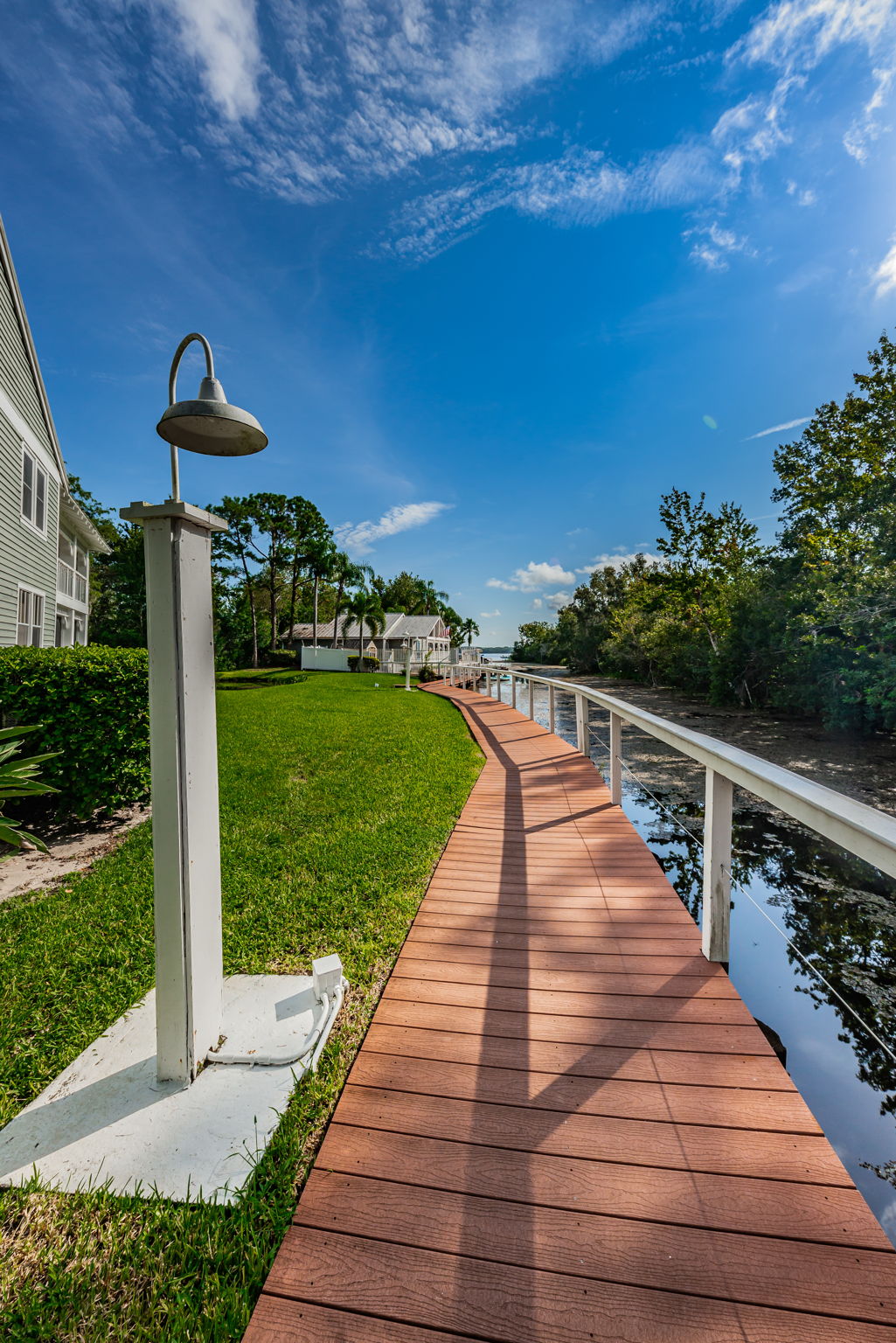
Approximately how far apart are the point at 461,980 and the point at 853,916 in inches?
129

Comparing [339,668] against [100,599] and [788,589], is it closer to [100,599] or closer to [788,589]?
[100,599]

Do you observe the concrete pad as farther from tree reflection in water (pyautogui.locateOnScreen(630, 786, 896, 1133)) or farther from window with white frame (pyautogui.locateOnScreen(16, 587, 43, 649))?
window with white frame (pyautogui.locateOnScreen(16, 587, 43, 649))

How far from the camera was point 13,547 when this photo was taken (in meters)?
9.66

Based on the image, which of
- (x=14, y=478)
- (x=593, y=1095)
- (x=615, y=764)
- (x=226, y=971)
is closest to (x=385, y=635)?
(x=14, y=478)

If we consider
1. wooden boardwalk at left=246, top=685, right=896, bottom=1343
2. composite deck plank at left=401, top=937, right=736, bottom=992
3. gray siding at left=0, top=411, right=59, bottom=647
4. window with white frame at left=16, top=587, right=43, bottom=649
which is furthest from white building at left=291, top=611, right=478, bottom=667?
wooden boardwalk at left=246, top=685, right=896, bottom=1343

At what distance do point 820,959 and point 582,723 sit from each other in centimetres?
347

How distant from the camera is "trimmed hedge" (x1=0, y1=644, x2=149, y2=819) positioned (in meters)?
4.50

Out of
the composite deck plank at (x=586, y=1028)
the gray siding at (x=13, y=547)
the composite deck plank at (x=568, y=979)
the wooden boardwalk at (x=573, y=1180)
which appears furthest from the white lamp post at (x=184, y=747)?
the gray siding at (x=13, y=547)

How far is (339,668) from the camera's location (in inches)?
1234

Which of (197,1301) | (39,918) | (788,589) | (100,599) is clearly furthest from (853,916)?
(100,599)

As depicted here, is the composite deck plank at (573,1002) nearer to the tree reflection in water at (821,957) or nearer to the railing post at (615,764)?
the tree reflection in water at (821,957)

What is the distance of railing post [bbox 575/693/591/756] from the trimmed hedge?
180 inches

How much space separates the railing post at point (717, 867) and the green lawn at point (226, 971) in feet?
4.85

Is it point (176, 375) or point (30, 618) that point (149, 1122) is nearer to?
point (176, 375)
